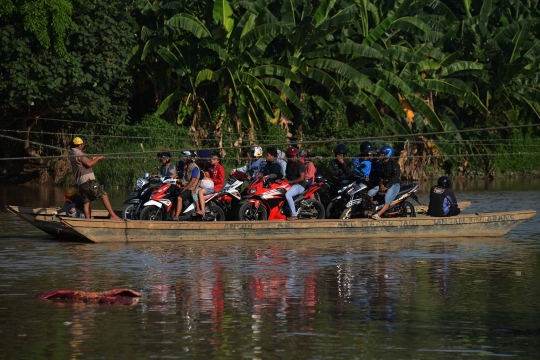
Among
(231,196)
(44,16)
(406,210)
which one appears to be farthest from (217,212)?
(44,16)

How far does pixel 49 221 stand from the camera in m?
17.4

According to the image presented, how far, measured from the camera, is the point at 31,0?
88.1 feet

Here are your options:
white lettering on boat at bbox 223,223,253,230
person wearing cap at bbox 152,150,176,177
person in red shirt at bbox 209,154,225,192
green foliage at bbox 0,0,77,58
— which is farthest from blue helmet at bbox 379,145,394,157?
green foliage at bbox 0,0,77,58

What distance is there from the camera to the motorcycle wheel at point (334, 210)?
1886 cm

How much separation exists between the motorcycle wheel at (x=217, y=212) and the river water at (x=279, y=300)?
4.59 ft

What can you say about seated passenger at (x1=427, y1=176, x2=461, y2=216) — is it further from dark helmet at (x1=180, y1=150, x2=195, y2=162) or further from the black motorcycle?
dark helmet at (x1=180, y1=150, x2=195, y2=162)

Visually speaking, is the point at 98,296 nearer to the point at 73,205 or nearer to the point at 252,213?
the point at 73,205

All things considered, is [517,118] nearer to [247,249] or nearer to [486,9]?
[486,9]

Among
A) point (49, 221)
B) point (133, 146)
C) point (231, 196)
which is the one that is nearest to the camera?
point (49, 221)

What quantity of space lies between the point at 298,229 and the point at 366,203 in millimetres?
1638

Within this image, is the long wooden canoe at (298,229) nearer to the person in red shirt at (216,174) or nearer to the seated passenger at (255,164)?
the person in red shirt at (216,174)

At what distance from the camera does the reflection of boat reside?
17.2 meters

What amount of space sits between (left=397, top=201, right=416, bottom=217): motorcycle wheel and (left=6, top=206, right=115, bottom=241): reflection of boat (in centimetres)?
491

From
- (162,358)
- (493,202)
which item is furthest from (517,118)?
(162,358)
